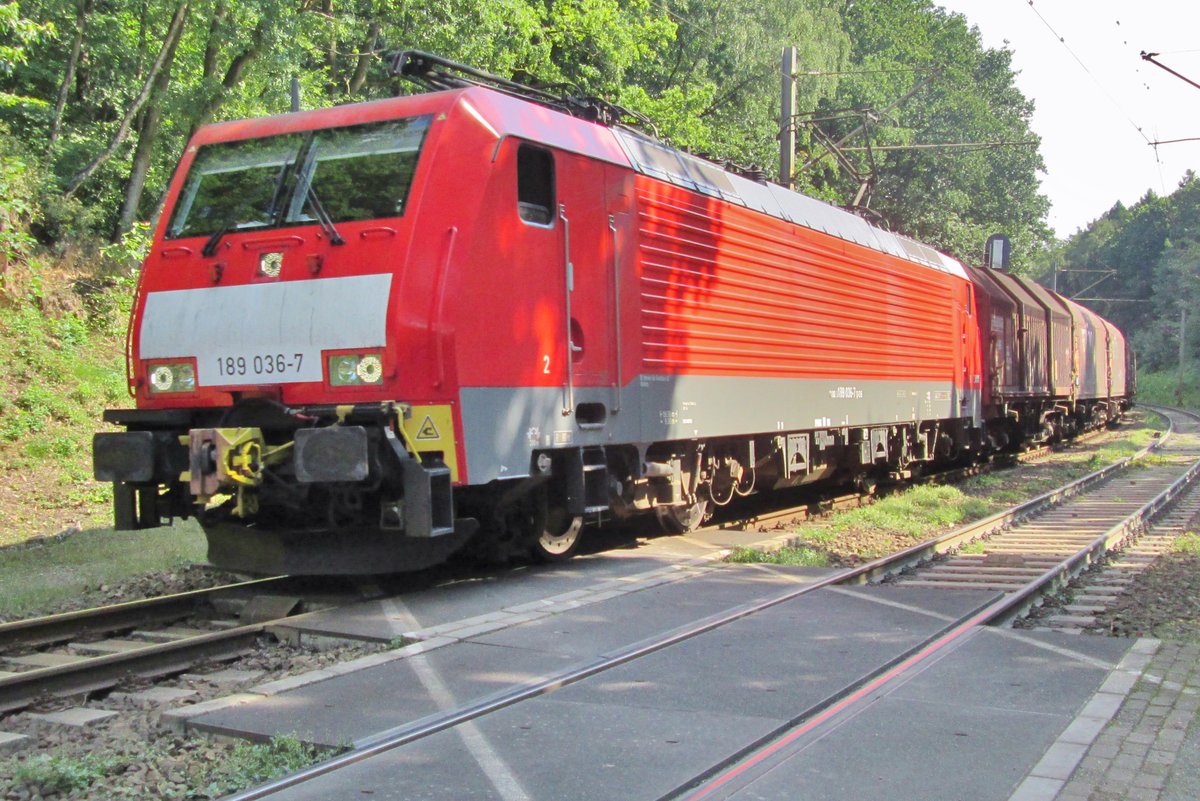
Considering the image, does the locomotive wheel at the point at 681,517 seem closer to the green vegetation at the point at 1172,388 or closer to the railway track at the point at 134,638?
the railway track at the point at 134,638

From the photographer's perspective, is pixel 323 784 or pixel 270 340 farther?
pixel 270 340

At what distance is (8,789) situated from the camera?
428 cm

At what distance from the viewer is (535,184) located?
8.27 meters

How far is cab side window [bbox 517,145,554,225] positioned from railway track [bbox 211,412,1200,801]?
10.2 feet

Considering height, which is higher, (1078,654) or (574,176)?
(574,176)

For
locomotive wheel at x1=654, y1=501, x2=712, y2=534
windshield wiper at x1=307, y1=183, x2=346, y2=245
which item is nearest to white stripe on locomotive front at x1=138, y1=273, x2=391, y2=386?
windshield wiper at x1=307, y1=183, x2=346, y2=245

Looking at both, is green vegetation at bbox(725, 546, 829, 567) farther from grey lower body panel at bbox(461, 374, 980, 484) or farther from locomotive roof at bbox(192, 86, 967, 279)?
locomotive roof at bbox(192, 86, 967, 279)

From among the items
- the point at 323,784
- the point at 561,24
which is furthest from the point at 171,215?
the point at 561,24

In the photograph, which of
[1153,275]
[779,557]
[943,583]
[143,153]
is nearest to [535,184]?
[779,557]

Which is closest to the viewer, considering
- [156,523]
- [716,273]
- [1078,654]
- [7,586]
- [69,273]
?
[1078,654]

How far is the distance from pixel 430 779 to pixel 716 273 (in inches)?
277

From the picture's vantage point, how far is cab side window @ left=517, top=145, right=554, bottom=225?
811 centimetres

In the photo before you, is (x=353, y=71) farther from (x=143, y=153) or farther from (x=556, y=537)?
(x=556, y=537)

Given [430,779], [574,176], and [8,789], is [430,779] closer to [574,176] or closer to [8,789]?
[8,789]
